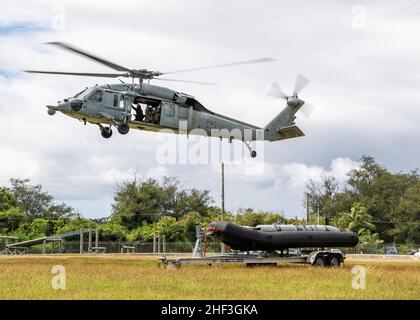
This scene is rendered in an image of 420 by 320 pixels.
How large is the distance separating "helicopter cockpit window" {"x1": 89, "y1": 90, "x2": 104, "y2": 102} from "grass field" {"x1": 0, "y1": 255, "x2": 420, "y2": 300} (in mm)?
8455

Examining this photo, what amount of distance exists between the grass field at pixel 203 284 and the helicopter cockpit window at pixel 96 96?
8455 mm

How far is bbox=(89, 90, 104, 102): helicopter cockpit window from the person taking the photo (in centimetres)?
3597

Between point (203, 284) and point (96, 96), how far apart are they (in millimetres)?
13867

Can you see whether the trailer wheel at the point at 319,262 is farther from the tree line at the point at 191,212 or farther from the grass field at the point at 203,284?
the tree line at the point at 191,212

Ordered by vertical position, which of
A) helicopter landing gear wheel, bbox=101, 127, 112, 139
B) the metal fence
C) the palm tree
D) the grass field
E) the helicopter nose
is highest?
the helicopter nose

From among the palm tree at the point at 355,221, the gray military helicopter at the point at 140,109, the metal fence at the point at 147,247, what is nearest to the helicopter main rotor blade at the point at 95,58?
the gray military helicopter at the point at 140,109

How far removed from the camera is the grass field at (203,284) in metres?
22.6

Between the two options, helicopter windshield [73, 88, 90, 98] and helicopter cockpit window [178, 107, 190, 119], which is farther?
helicopter cockpit window [178, 107, 190, 119]

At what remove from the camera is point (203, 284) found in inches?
1013

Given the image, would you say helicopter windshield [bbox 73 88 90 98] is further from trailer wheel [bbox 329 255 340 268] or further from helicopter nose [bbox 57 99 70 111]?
trailer wheel [bbox 329 255 340 268]

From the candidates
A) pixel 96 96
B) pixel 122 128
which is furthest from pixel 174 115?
pixel 96 96

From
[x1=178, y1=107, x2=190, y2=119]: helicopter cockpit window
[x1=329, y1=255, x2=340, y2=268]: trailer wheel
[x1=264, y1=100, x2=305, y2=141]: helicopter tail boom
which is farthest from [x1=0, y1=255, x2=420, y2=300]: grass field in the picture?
[x1=264, y1=100, x2=305, y2=141]: helicopter tail boom

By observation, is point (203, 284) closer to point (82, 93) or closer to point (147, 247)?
point (82, 93)
